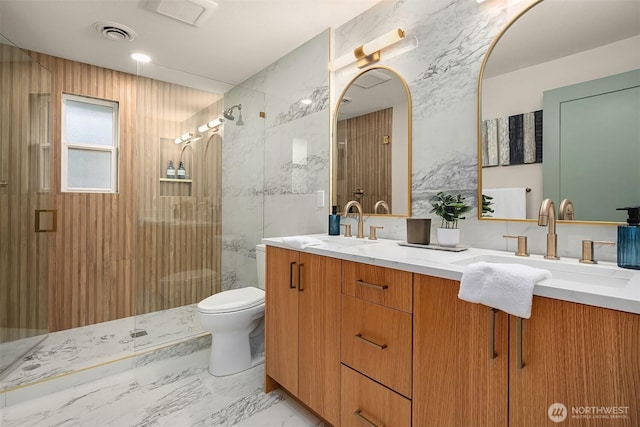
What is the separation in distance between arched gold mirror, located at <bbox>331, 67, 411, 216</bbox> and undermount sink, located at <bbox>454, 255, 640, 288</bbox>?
0.71 metres

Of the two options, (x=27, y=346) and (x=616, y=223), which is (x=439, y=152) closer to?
(x=616, y=223)

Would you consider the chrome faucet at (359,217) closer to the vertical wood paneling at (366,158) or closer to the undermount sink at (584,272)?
the vertical wood paneling at (366,158)

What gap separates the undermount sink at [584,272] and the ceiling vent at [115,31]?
2621 mm

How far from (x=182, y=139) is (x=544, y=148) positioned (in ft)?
7.64

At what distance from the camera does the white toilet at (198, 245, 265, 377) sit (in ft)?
6.48

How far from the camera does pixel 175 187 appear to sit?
7.86ft

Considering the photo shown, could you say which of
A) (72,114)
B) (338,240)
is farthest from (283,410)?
(72,114)

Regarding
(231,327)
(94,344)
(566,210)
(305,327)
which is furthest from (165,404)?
(566,210)

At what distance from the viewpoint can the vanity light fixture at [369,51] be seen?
5.72 ft

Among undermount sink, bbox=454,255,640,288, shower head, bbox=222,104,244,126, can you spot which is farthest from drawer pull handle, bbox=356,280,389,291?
shower head, bbox=222,104,244,126

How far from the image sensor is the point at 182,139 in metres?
2.41

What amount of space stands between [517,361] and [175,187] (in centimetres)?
236

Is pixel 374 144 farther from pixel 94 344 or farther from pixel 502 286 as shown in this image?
pixel 94 344

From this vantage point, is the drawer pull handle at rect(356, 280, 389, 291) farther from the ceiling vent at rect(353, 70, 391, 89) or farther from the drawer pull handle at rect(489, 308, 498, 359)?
the ceiling vent at rect(353, 70, 391, 89)
